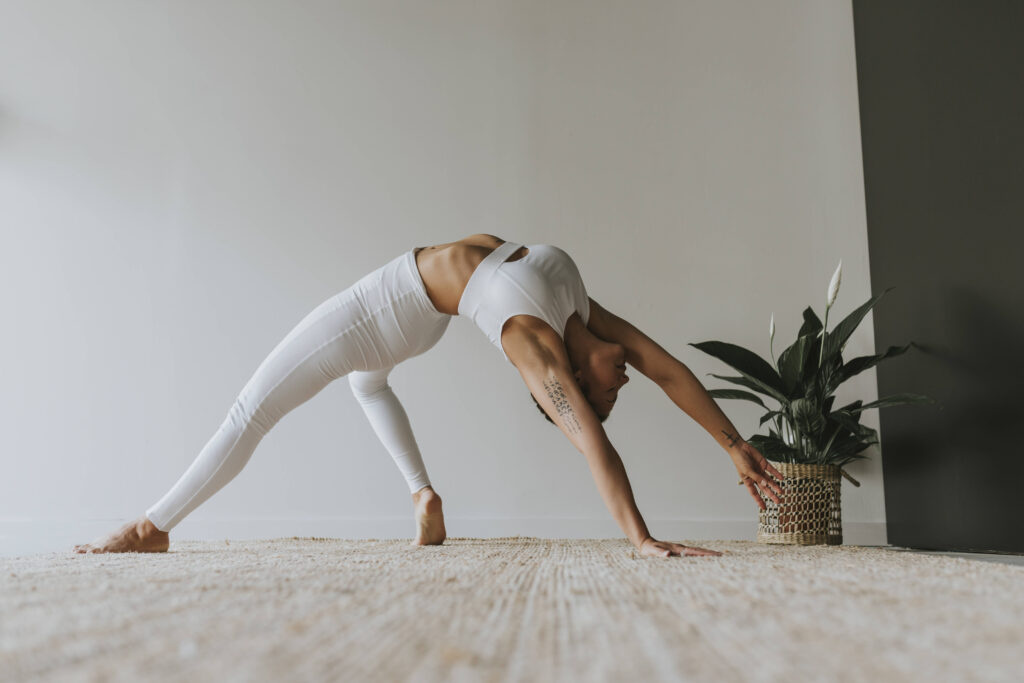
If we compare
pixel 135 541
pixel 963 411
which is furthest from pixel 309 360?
pixel 963 411

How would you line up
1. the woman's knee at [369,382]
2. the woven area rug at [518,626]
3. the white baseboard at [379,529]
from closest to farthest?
the woven area rug at [518,626] → the woman's knee at [369,382] → the white baseboard at [379,529]

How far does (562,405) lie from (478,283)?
0.94 feet

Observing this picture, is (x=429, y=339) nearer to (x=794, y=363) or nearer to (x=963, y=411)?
(x=794, y=363)

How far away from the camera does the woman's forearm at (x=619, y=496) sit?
1009 mm

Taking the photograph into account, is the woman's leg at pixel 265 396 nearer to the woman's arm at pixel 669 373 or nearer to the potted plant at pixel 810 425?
the woman's arm at pixel 669 373

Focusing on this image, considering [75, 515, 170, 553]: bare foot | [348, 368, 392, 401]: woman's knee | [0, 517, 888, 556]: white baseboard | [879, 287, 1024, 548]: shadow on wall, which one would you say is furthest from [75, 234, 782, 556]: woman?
[0, 517, 888, 556]: white baseboard

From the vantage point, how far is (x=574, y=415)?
3.54 feet

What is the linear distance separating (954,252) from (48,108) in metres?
2.51

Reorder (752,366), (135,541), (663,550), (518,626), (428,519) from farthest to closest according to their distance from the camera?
(752,366), (428,519), (135,541), (663,550), (518,626)

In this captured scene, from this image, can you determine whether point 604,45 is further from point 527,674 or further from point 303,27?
point 527,674

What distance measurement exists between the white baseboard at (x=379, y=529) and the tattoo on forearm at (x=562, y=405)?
96cm

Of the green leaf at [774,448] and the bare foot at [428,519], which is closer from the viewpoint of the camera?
the bare foot at [428,519]

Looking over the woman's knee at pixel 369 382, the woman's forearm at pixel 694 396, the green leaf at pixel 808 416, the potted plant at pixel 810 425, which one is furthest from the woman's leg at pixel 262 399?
the green leaf at pixel 808 416

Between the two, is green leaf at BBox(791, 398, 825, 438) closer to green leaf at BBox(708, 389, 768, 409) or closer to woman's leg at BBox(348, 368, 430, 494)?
green leaf at BBox(708, 389, 768, 409)
